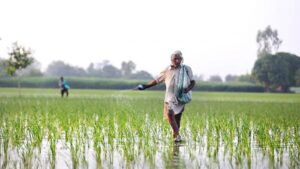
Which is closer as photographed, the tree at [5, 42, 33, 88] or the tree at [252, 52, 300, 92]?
the tree at [5, 42, 33, 88]

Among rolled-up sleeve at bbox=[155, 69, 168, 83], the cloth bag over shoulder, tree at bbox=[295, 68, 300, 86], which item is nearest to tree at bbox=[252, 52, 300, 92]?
tree at bbox=[295, 68, 300, 86]

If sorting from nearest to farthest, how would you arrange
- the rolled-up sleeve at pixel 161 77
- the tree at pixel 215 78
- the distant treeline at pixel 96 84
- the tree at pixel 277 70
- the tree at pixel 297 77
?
the rolled-up sleeve at pixel 161 77 → the distant treeline at pixel 96 84 → the tree at pixel 297 77 → the tree at pixel 277 70 → the tree at pixel 215 78

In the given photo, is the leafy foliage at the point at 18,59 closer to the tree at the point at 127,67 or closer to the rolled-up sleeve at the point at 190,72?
the rolled-up sleeve at the point at 190,72

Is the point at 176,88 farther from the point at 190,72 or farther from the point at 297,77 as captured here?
the point at 297,77

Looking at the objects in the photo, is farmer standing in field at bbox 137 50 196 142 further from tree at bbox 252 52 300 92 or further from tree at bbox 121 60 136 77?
tree at bbox 121 60 136 77

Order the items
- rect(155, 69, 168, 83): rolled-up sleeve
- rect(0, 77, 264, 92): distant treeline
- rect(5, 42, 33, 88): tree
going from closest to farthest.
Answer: rect(155, 69, 168, 83): rolled-up sleeve < rect(5, 42, 33, 88): tree < rect(0, 77, 264, 92): distant treeline

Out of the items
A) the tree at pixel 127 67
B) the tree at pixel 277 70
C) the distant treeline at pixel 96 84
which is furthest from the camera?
the tree at pixel 127 67

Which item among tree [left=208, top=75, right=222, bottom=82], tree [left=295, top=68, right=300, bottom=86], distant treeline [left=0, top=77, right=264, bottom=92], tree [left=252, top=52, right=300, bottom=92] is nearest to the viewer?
distant treeline [left=0, top=77, right=264, bottom=92]

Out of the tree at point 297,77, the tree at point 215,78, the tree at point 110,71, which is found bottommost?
the tree at point 297,77

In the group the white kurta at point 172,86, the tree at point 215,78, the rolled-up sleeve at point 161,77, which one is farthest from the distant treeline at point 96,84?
the tree at point 215,78

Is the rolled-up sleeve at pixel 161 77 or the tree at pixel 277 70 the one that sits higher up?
the tree at pixel 277 70

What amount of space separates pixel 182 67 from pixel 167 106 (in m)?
0.74

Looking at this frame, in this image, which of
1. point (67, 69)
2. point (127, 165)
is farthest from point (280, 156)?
point (67, 69)

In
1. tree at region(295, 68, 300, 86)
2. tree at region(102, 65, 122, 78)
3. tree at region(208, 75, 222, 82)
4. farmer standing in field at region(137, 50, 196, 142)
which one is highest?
tree at region(102, 65, 122, 78)
